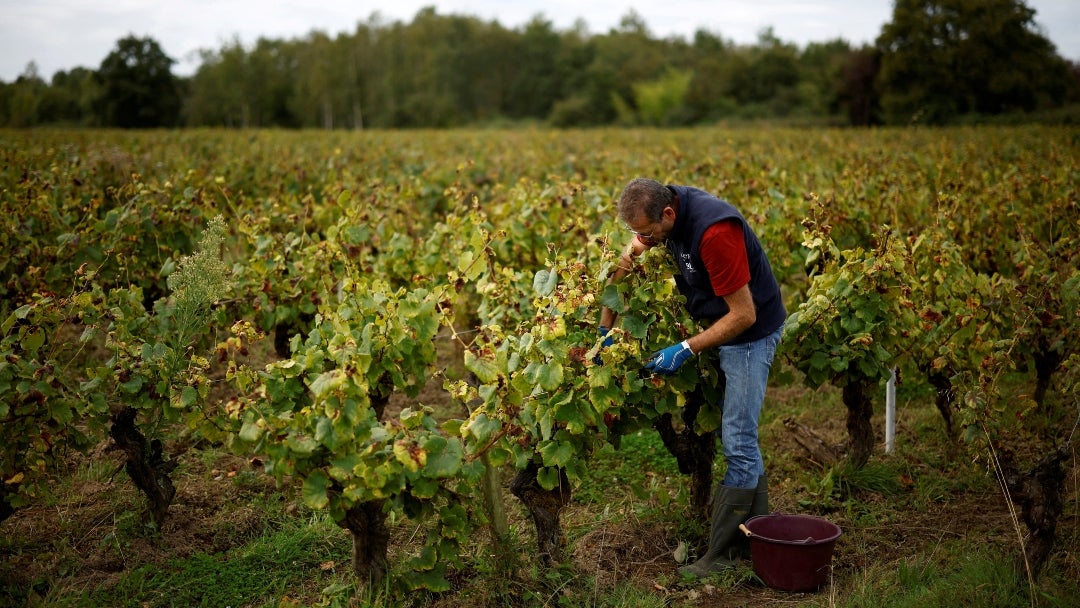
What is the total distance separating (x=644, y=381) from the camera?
11.3ft

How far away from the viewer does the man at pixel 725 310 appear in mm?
3215

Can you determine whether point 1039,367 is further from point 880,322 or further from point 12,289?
point 12,289

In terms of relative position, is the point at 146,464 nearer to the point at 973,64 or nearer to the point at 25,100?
the point at 25,100

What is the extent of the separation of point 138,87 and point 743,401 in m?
55.2

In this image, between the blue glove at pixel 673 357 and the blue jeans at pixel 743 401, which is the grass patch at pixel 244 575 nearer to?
the blue glove at pixel 673 357

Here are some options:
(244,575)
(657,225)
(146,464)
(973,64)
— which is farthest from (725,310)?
(973,64)

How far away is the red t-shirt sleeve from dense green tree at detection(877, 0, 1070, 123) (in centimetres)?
3426

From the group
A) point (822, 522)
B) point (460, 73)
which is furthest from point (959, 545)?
point (460, 73)

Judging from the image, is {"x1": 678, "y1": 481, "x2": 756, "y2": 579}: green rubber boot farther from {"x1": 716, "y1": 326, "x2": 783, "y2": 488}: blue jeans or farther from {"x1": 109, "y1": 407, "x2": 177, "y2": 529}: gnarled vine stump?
{"x1": 109, "y1": 407, "x2": 177, "y2": 529}: gnarled vine stump

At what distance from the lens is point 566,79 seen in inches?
2552

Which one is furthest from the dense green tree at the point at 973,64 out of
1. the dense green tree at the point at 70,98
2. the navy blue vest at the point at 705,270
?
the dense green tree at the point at 70,98

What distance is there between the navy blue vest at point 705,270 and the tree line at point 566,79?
31267 mm

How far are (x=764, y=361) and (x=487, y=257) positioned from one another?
1.51m

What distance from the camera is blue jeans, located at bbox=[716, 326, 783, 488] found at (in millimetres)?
3438
